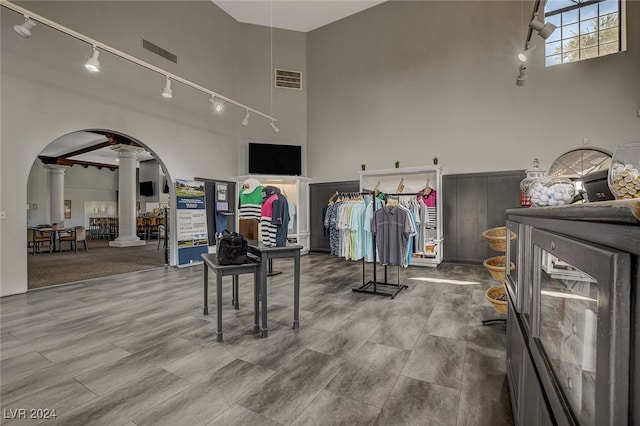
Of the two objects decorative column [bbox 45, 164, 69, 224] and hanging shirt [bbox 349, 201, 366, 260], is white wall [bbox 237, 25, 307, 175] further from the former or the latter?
decorative column [bbox 45, 164, 69, 224]

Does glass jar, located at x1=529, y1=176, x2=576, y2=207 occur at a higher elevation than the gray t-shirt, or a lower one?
higher

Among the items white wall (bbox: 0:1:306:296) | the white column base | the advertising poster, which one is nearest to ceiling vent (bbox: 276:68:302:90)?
white wall (bbox: 0:1:306:296)

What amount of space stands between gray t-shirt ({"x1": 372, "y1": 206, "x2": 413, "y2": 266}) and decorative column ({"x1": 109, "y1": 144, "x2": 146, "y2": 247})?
10405 millimetres

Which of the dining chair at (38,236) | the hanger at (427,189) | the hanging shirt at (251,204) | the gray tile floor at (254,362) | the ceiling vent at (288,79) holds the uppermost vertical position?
the ceiling vent at (288,79)

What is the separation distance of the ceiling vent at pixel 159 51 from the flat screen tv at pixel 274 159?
2608 millimetres

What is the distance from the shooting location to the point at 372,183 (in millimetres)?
7414

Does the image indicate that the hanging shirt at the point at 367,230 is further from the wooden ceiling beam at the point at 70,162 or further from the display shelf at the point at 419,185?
the wooden ceiling beam at the point at 70,162

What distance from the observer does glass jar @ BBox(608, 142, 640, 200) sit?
2.82ft

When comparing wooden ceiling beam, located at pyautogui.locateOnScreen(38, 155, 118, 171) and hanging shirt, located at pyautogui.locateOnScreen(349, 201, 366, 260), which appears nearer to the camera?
hanging shirt, located at pyautogui.locateOnScreen(349, 201, 366, 260)

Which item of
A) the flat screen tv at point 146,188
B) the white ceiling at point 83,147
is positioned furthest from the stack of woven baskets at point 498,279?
the flat screen tv at point 146,188

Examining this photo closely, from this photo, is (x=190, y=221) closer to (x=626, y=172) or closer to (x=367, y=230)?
(x=367, y=230)

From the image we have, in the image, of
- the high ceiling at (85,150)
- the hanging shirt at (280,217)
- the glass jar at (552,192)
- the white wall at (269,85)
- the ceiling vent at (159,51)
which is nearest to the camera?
the glass jar at (552,192)

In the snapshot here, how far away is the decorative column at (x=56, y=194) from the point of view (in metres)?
13.2

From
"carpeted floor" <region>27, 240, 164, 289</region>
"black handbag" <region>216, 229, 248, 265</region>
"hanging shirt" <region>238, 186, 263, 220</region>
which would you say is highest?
"hanging shirt" <region>238, 186, 263, 220</region>
